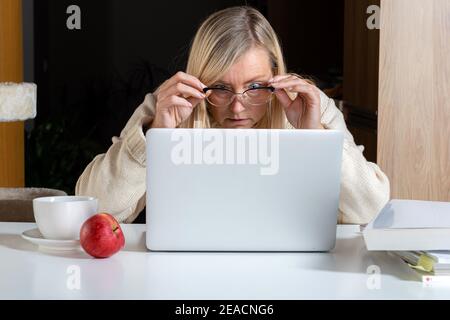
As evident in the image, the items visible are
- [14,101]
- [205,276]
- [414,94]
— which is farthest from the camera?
[414,94]

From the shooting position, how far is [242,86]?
2221 millimetres

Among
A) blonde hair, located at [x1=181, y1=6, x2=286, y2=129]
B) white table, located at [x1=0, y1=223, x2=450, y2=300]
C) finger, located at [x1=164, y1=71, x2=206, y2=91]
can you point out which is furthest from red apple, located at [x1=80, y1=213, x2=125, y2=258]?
blonde hair, located at [x1=181, y1=6, x2=286, y2=129]

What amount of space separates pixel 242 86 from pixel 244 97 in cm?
4

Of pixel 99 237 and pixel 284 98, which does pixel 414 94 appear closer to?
pixel 284 98

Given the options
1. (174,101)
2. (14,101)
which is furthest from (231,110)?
(14,101)

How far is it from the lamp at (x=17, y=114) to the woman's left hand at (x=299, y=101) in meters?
0.88

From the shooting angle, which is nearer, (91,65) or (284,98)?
(284,98)

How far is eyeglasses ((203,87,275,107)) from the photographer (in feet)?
7.17

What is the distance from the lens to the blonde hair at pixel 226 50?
223 centimetres

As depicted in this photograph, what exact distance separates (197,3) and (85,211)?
2836 millimetres

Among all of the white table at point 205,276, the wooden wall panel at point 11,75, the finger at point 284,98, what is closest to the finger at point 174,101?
the finger at point 284,98

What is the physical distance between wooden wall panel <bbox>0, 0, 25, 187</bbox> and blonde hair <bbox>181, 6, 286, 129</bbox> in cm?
186

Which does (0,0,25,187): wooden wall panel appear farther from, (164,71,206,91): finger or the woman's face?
(164,71,206,91): finger
